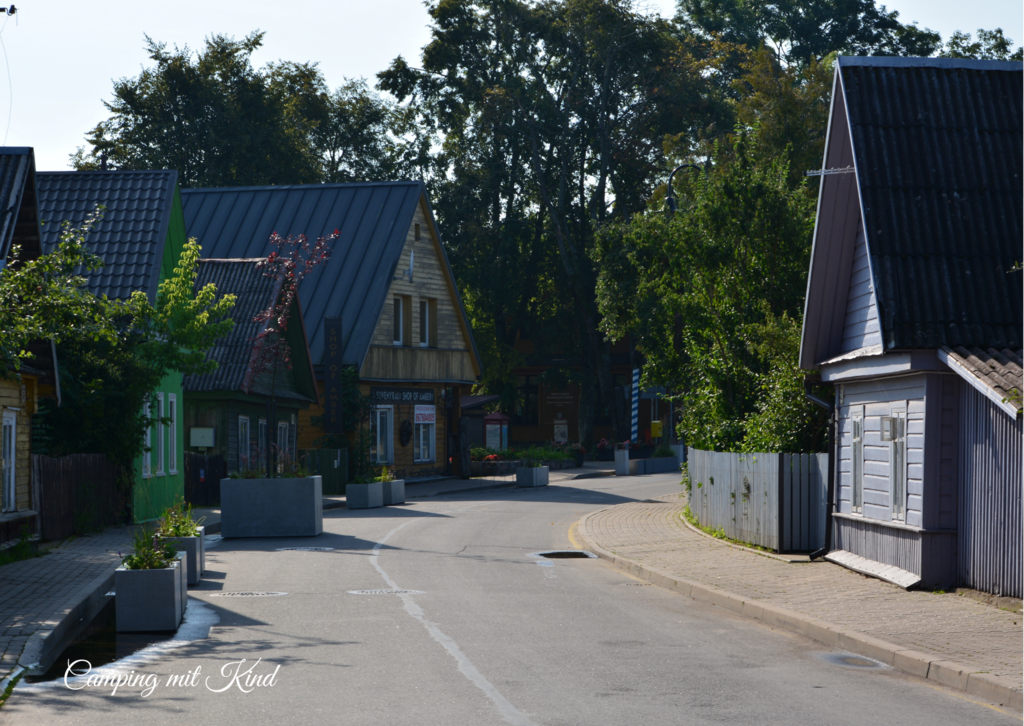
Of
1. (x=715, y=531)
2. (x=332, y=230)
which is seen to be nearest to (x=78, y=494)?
(x=715, y=531)

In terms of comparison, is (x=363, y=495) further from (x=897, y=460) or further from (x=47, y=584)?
(x=897, y=460)

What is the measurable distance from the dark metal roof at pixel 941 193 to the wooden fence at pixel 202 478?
19.5m

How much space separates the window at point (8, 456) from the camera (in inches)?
734

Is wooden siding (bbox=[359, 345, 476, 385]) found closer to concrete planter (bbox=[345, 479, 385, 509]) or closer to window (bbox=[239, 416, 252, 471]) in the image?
window (bbox=[239, 416, 252, 471])

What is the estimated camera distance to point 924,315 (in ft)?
46.6

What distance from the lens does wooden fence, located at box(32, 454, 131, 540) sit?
19812 millimetres

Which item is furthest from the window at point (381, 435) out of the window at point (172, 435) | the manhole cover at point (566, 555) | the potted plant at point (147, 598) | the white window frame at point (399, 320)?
the potted plant at point (147, 598)

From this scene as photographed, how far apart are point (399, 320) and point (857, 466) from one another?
87.9 feet

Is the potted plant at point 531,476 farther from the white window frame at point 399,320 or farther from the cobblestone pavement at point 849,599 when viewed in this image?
the cobblestone pavement at point 849,599

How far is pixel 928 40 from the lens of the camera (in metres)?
57.2

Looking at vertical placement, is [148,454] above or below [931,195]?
below

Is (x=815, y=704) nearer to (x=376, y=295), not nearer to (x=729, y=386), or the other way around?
(x=729, y=386)

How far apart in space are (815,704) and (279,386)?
2827 centimetres

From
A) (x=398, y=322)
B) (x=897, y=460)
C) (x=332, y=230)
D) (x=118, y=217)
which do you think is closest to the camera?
(x=897, y=460)
